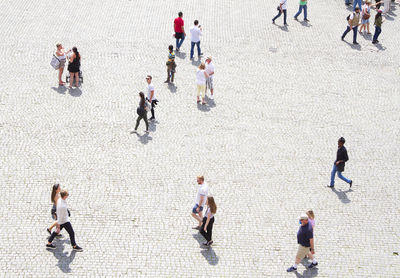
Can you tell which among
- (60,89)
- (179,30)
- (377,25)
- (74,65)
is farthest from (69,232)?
(377,25)

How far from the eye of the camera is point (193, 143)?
643 inches

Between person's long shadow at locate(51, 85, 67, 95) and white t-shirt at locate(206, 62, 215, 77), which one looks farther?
white t-shirt at locate(206, 62, 215, 77)

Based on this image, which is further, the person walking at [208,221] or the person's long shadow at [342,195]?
the person's long shadow at [342,195]

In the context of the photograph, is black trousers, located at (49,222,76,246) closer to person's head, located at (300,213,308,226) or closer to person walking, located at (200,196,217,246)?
person walking, located at (200,196,217,246)

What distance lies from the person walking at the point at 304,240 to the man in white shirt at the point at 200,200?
2.23 m

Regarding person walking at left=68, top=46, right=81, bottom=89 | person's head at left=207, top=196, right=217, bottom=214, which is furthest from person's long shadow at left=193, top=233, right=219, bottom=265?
person walking at left=68, top=46, right=81, bottom=89

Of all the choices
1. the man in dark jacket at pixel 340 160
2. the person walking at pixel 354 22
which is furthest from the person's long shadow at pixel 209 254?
the person walking at pixel 354 22

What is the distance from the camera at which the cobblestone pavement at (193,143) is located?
12.4 metres

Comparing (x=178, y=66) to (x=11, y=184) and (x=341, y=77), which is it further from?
(x=11, y=184)

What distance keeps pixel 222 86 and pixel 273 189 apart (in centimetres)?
586

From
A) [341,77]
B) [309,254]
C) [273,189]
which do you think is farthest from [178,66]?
[309,254]

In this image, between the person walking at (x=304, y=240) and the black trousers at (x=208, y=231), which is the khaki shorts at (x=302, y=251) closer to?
the person walking at (x=304, y=240)

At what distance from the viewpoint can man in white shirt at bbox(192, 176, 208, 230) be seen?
1262 cm

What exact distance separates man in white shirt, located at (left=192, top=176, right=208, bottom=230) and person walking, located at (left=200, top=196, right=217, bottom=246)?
45 cm
